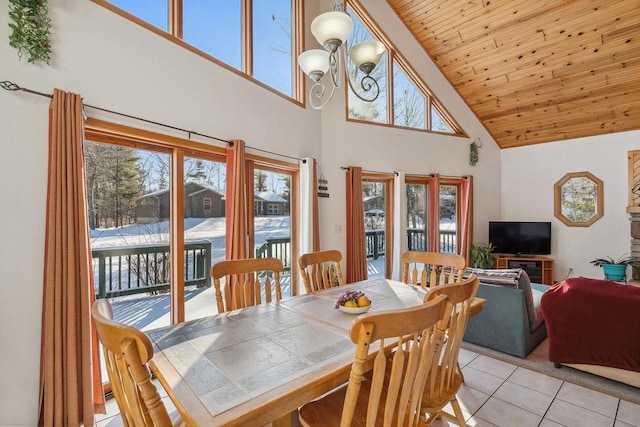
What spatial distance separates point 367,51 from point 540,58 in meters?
4.11

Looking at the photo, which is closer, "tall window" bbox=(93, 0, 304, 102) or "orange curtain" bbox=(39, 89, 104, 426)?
"orange curtain" bbox=(39, 89, 104, 426)

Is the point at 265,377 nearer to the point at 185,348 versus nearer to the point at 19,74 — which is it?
the point at 185,348

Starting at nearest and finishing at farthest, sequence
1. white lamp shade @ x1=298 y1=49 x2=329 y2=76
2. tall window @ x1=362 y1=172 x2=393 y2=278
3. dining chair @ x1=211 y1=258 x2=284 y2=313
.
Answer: dining chair @ x1=211 y1=258 x2=284 y2=313 → white lamp shade @ x1=298 y1=49 x2=329 y2=76 → tall window @ x1=362 y1=172 x2=393 y2=278

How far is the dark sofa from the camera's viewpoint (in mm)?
2818

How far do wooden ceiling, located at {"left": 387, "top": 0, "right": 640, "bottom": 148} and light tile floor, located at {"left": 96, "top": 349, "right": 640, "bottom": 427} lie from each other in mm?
4419

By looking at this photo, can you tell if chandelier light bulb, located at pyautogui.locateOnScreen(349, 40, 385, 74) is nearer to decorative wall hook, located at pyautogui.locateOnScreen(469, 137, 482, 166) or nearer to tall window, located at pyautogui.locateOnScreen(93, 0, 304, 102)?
tall window, located at pyautogui.locateOnScreen(93, 0, 304, 102)

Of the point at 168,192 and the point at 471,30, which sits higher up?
the point at 471,30

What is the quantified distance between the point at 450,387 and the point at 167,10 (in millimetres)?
3551

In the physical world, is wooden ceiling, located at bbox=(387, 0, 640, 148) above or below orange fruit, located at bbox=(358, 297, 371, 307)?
above

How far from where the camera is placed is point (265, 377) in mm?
1133

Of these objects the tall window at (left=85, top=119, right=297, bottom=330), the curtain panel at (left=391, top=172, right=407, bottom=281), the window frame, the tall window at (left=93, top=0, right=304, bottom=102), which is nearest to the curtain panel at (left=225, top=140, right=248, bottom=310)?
the tall window at (left=85, top=119, right=297, bottom=330)

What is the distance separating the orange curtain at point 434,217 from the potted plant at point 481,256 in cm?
76

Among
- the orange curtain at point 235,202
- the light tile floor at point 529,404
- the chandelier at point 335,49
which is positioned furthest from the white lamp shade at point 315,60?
the light tile floor at point 529,404

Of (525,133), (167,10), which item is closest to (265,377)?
(167,10)
